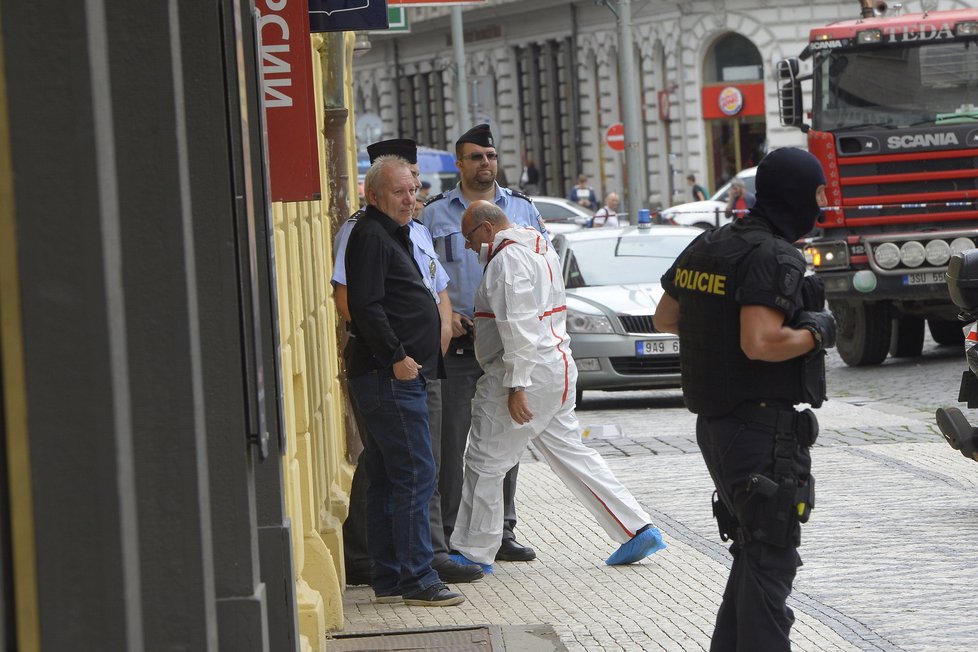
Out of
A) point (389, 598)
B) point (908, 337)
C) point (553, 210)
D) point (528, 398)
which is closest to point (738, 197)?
point (553, 210)

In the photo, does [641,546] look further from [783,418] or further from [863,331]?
[863,331]

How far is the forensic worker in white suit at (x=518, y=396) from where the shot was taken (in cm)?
818

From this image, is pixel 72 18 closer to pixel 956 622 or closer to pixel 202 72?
pixel 202 72

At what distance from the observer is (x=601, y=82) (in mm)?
55438

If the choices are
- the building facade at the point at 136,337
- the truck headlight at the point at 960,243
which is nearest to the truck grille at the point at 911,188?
the truck headlight at the point at 960,243

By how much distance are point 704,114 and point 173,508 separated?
48.2m

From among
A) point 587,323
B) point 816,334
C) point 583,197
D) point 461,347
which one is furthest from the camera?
point 583,197

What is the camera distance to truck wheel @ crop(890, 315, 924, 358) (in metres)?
20.0

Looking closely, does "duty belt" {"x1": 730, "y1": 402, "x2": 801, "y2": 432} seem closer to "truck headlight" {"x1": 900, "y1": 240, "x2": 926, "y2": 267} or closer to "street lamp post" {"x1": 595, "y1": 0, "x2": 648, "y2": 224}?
"truck headlight" {"x1": 900, "y1": 240, "x2": 926, "y2": 267}

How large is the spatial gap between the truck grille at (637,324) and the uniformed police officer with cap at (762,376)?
10.0 m

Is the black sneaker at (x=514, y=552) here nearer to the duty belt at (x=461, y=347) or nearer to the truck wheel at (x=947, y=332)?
the duty belt at (x=461, y=347)

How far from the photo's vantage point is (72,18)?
117 inches

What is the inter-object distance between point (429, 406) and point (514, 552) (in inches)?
48.1

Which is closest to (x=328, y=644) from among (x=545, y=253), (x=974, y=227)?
(x=545, y=253)
